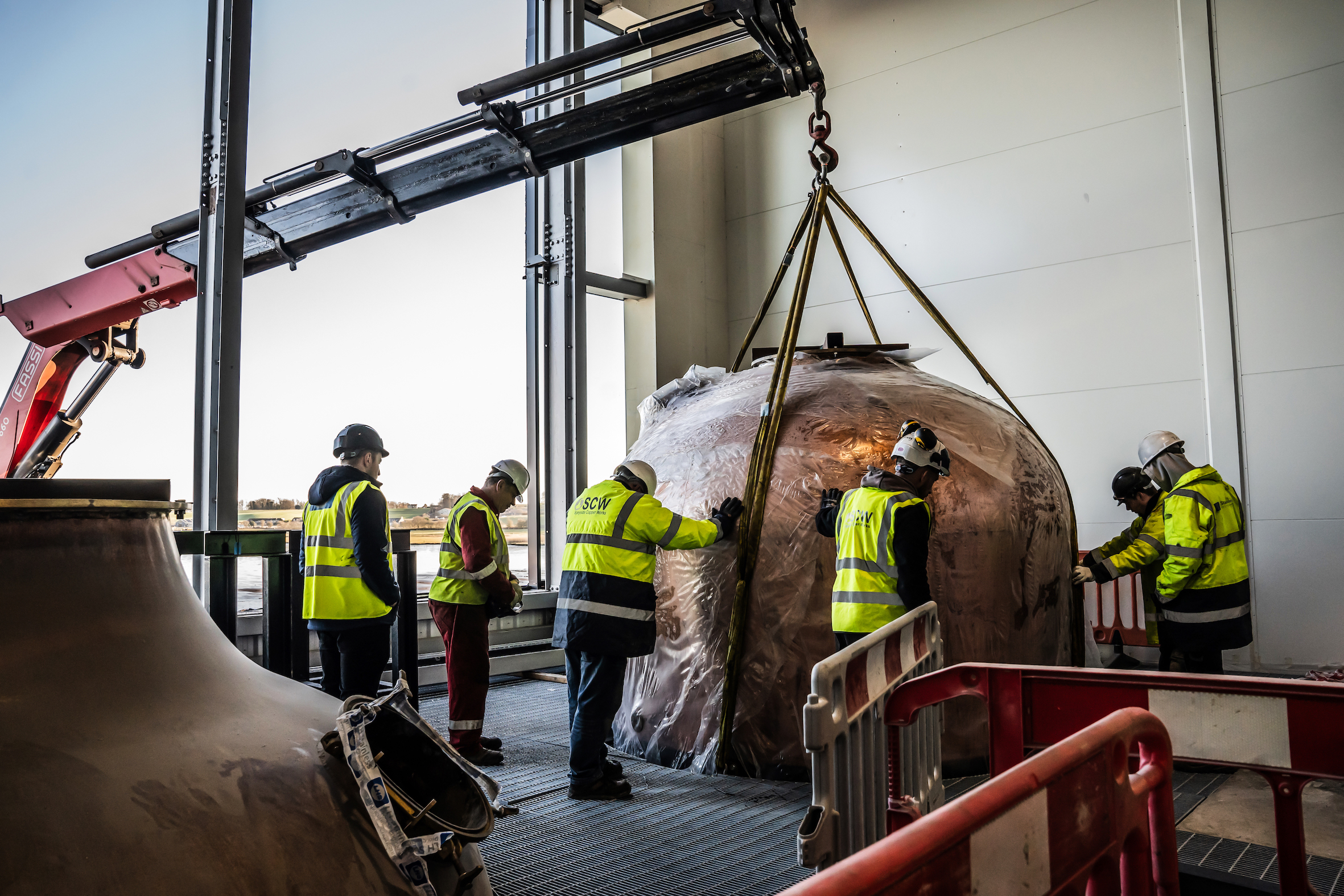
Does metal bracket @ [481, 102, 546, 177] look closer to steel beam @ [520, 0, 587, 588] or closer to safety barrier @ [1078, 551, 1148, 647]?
steel beam @ [520, 0, 587, 588]

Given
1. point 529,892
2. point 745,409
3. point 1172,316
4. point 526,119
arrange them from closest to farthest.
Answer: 1. point 529,892
2. point 745,409
3. point 1172,316
4. point 526,119

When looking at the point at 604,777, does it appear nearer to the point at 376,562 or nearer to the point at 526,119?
the point at 376,562

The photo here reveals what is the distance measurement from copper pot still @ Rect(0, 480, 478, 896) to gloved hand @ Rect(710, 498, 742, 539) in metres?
2.82

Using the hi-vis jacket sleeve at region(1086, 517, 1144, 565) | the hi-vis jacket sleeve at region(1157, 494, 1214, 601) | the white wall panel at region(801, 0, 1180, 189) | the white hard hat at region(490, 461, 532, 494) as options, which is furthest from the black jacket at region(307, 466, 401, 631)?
the white wall panel at region(801, 0, 1180, 189)

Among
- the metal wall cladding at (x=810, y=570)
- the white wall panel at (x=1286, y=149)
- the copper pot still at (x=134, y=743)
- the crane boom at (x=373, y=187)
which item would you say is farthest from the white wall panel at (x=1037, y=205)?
the copper pot still at (x=134, y=743)

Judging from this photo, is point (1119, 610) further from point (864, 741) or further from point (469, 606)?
point (864, 741)

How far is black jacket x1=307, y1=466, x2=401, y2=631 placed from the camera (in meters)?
4.31

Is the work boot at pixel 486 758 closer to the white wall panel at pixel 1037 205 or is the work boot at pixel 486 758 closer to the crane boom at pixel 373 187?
the crane boom at pixel 373 187

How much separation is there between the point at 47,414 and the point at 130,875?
615 cm

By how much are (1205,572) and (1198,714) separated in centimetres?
330

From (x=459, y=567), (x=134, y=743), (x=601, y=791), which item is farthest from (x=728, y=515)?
(x=134, y=743)

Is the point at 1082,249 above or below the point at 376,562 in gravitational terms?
above

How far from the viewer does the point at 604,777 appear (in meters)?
4.06

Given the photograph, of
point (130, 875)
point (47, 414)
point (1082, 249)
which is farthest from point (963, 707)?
point (47, 414)
